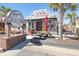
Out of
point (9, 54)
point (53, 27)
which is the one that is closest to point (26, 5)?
point (9, 54)

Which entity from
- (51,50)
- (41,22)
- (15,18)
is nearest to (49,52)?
(51,50)

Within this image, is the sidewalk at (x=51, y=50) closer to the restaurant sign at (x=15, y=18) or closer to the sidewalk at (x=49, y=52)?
the sidewalk at (x=49, y=52)

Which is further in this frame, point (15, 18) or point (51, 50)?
point (15, 18)

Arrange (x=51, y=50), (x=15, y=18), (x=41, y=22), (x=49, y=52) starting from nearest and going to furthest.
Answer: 1. (x=49, y=52)
2. (x=51, y=50)
3. (x=15, y=18)
4. (x=41, y=22)

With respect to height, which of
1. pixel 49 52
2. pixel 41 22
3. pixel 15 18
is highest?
pixel 15 18

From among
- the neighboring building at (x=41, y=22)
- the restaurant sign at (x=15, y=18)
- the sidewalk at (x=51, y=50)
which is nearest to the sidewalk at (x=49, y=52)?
the sidewalk at (x=51, y=50)

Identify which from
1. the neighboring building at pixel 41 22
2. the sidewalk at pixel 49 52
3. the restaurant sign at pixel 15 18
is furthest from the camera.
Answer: the neighboring building at pixel 41 22

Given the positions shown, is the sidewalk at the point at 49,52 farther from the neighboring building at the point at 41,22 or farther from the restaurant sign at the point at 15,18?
the neighboring building at the point at 41,22

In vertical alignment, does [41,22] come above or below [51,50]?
above

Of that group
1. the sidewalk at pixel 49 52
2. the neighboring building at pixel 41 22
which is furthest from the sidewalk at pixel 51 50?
the neighboring building at pixel 41 22

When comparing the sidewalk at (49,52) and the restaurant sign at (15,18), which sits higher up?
the restaurant sign at (15,18)

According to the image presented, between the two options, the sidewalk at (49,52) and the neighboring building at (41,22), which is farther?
the neighboring building at (41,22)

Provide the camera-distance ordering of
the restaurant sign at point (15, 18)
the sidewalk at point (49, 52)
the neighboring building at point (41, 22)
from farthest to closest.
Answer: the neighboring building at point (41, 22) → the restaurant sign at point (15, 18) → the sidewalk at point (49, 52)

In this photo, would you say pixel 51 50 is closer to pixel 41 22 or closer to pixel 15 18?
pixel 15 18
